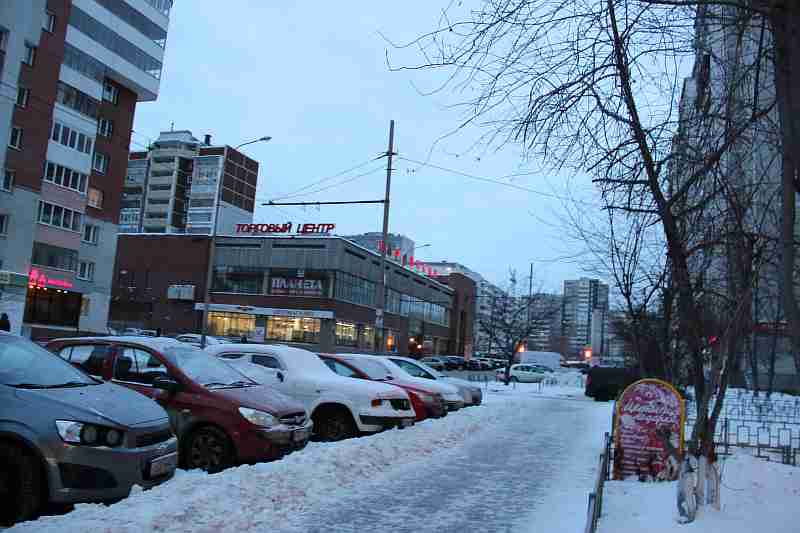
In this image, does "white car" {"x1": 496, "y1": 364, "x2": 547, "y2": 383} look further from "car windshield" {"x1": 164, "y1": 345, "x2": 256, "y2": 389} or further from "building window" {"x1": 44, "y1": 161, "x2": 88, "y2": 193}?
"car windshield" {"x1": 164, "y1": 345, "x2": 256, "y2": 389}

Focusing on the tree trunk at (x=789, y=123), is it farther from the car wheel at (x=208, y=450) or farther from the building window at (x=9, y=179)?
the building window at (x=9, y=179)

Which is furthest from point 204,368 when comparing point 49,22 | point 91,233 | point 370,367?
point 91,233

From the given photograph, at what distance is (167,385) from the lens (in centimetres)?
893

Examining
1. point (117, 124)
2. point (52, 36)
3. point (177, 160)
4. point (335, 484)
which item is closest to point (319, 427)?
point (335, 484)

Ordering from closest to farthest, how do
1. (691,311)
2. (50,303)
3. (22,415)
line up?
(22,415) → (691,311) → (50,303)

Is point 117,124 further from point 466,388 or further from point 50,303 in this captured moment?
point 466,388

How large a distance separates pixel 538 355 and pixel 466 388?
139 ft

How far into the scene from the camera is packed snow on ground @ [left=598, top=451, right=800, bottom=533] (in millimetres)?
6473

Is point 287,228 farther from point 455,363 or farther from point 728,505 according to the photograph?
point 728,505

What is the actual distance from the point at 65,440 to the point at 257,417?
10.3 feet

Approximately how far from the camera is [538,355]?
63.5m

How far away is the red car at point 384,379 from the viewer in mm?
15633

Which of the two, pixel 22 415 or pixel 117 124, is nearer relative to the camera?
pixel 22 415

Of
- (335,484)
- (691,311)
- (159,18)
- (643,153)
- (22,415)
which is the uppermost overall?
(159,18)
